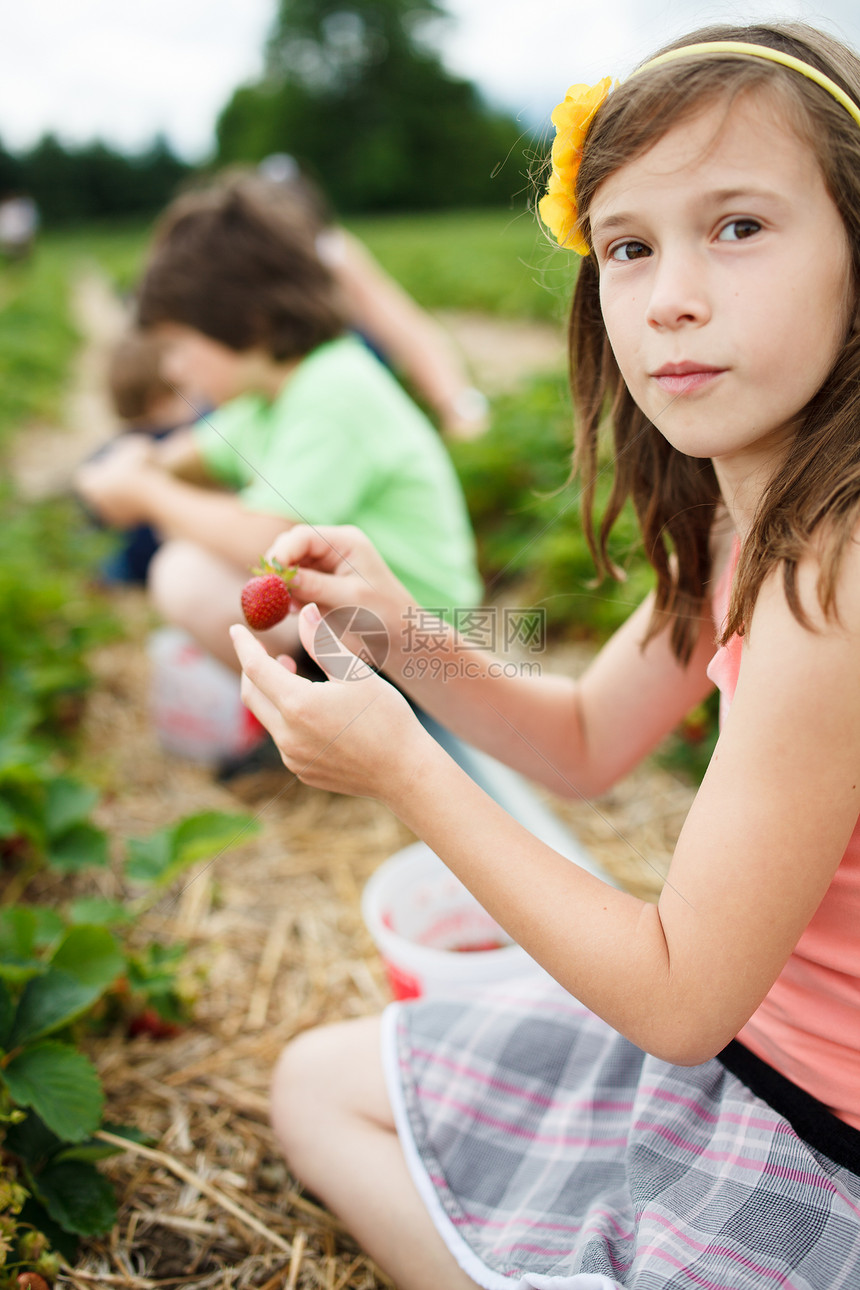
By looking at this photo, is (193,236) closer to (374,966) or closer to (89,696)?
(89,696)

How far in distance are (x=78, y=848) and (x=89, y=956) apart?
0.31m

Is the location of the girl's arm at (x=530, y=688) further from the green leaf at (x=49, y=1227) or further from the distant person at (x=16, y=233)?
the distant person at (x=16, y=233)

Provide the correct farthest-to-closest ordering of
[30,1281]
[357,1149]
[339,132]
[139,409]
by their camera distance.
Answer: [339,132], [139,409], [357,1149], [30,1281]

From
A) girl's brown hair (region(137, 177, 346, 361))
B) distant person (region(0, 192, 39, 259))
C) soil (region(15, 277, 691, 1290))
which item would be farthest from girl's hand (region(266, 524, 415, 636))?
distant person (region(0, 192, 39, 259))

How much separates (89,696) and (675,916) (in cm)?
191

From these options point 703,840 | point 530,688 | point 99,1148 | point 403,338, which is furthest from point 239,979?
point 403,338

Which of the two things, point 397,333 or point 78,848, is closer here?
point 78,848

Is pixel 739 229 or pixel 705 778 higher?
pixel 739 229

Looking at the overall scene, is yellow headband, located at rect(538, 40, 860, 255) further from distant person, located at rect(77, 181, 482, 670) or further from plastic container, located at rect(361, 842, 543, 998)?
plastic container, located at rect(361, 842, 543, 998)

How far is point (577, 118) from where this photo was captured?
66 centimetres

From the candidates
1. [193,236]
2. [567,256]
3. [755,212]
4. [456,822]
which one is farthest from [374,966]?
[193,236]

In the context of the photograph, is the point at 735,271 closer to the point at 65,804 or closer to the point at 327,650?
the point at 327,650

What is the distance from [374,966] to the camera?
Result: 4.59ft

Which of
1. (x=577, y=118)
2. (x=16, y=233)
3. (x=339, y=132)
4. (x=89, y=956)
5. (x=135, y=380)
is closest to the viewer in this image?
(x=577, y=118)
